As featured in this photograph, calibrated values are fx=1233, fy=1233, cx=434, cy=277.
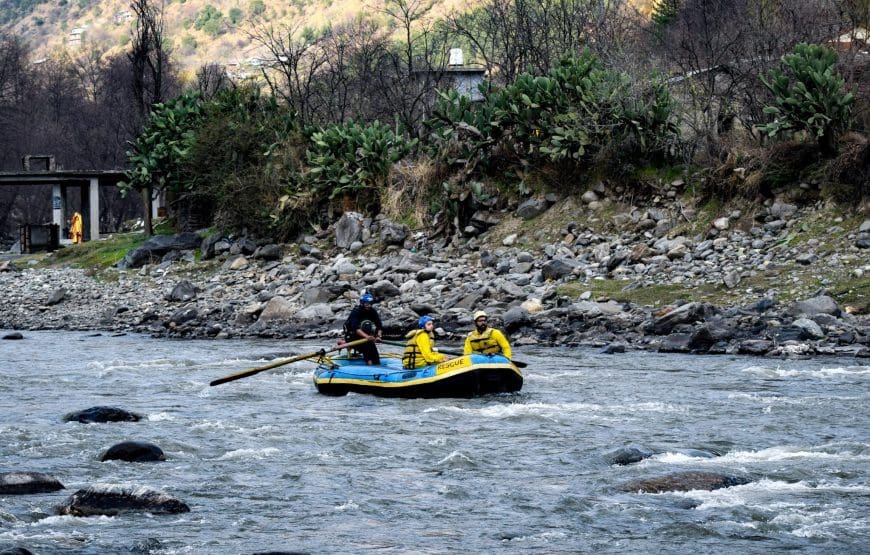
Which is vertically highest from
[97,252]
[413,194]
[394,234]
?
[413,194]

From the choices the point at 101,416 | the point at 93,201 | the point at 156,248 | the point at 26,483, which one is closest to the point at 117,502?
the point at 26,483

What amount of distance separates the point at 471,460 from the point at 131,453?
144 inches

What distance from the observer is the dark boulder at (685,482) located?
37.9 feet

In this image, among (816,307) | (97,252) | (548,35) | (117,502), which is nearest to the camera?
(117,502)

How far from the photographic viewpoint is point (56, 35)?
19100cm

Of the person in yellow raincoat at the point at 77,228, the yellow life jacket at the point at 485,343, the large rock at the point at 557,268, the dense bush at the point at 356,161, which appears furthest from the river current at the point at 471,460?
the person in yellow raincoat at the point at 77,228

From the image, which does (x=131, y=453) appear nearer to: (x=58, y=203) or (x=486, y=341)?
(x=486, y=341)

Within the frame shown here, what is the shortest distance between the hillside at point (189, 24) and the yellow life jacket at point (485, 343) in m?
122

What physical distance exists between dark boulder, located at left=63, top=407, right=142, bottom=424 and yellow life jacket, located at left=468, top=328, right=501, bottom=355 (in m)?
5.04

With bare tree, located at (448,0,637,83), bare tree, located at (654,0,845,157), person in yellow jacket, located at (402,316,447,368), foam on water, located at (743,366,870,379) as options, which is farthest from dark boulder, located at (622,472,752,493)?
bare tree, located at (448,0,637,83)

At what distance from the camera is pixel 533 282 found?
27062 mm

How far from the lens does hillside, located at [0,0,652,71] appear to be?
158000mm

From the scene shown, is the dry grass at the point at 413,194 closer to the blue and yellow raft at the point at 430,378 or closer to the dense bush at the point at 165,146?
the dense bush at the point at 165,146

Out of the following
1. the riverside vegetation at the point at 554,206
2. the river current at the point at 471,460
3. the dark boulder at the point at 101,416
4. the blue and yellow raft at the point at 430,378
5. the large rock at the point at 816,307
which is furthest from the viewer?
the riverside vegetation at the point at 554,206
